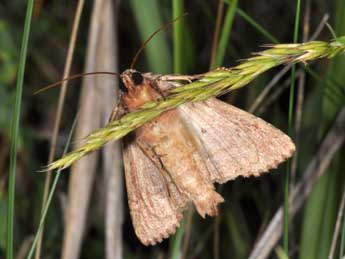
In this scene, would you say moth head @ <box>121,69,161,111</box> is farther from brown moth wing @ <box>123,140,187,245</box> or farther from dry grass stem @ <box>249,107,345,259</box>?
dry grass stem @ <box>249,107,345,259</box>

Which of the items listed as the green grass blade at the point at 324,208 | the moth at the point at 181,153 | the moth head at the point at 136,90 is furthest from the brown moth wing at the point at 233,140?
the green grass blade at the point at 324,208

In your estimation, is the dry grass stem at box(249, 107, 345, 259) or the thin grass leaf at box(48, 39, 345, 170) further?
the dry grass stem at box(249, 107, 345, 259)

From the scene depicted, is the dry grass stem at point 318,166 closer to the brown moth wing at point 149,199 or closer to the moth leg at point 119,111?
the brown moth wing at point 149,199

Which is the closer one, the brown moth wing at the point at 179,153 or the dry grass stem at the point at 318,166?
the brown moth wing at the point at 179,153

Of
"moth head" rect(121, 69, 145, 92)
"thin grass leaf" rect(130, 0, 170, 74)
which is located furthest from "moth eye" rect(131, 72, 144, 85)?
"thin grass leaf" rect(130, 0, 170, 74)

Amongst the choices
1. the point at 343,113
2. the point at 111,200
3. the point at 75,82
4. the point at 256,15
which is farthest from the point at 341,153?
the point at 75,82

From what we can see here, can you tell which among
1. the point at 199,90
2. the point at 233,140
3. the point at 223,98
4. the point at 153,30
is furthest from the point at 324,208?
the point at 223,98

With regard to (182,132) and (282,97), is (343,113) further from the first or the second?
(282,97)
